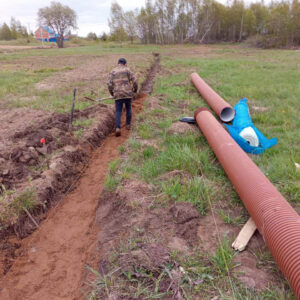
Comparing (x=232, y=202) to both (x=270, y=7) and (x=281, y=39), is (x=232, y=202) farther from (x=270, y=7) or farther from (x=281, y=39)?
(x=270, y=7)

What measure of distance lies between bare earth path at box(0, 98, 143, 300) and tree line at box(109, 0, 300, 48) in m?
45.4

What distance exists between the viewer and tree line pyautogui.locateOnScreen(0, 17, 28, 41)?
2618 inches

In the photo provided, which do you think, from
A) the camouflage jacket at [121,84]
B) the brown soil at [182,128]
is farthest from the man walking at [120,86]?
the brown soil at [182,128]

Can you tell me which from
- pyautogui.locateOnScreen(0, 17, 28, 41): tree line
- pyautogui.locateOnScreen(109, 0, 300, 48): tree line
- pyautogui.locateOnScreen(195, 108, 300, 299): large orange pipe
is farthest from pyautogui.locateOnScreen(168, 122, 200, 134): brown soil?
pyautogui.locateOnScreen(0, 17, 28, 41): tree line

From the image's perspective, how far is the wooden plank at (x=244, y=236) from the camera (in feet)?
7.09

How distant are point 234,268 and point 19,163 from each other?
11.5ft

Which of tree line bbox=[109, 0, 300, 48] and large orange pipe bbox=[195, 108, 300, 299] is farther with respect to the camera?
tree line bbox=[109, 0, 300, 48]

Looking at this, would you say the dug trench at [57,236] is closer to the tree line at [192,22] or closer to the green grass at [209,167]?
the green grass at [209,167]

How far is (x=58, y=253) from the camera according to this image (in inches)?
101

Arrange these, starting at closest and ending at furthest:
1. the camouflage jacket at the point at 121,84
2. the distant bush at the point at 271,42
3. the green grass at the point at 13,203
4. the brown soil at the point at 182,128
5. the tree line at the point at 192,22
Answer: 1. the green grass at the point at 13,203
2. the brown soil at the point at 182,128
3. the camouflage jacket at the point at 121,84
4. the distant bush at the point at 271,42
5. the tree line at the point at 192,22

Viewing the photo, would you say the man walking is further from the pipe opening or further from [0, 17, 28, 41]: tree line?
[0, 17, 28, 41]: tree line

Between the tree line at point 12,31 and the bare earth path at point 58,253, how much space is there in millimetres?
83765

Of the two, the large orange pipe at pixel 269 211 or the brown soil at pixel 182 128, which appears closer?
the large orange pipe at pixel 269 211

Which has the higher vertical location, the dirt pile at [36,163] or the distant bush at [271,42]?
the distant bush at [271,42]
